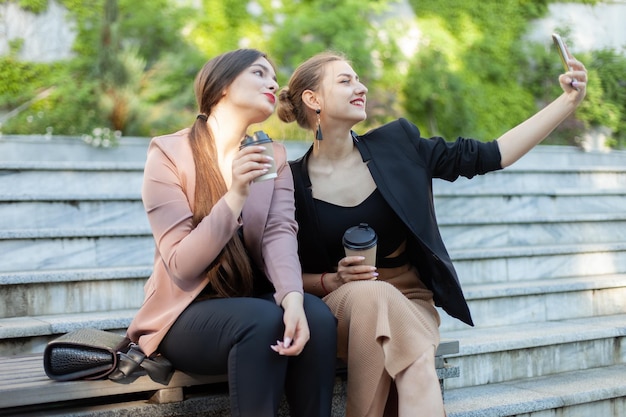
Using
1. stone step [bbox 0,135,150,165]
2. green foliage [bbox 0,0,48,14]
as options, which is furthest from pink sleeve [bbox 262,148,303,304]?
green foliage [bbox 0,0,48,14]

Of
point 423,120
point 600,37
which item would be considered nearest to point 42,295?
point 423,120

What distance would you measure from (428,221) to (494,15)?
363 inches

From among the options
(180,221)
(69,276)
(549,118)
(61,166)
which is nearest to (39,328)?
(69,276)

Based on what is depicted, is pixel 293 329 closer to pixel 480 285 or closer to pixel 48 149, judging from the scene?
pixel 480 285

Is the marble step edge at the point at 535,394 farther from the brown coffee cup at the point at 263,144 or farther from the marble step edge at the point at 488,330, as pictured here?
the brown coffee cup at the point at 263,144

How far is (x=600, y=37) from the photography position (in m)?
11.1

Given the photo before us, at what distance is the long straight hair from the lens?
2.17m

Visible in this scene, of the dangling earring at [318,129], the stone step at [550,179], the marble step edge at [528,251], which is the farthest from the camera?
the stone step at [550,179]

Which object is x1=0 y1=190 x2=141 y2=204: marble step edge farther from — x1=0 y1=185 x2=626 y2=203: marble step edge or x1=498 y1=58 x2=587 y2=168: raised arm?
x1=498 y1=58 x2=587 y2=168: raised arm

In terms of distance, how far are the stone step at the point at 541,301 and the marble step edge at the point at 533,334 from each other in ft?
0.13

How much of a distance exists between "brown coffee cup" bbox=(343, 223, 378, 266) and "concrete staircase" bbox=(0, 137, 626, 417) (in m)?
0.76

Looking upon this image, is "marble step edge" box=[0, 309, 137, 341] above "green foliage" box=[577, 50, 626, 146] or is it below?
below

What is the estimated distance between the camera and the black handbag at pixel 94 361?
2.07 meters

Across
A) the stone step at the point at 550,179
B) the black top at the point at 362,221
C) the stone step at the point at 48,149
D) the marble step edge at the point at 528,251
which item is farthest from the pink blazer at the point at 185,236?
the stone step at the point at 48,149
